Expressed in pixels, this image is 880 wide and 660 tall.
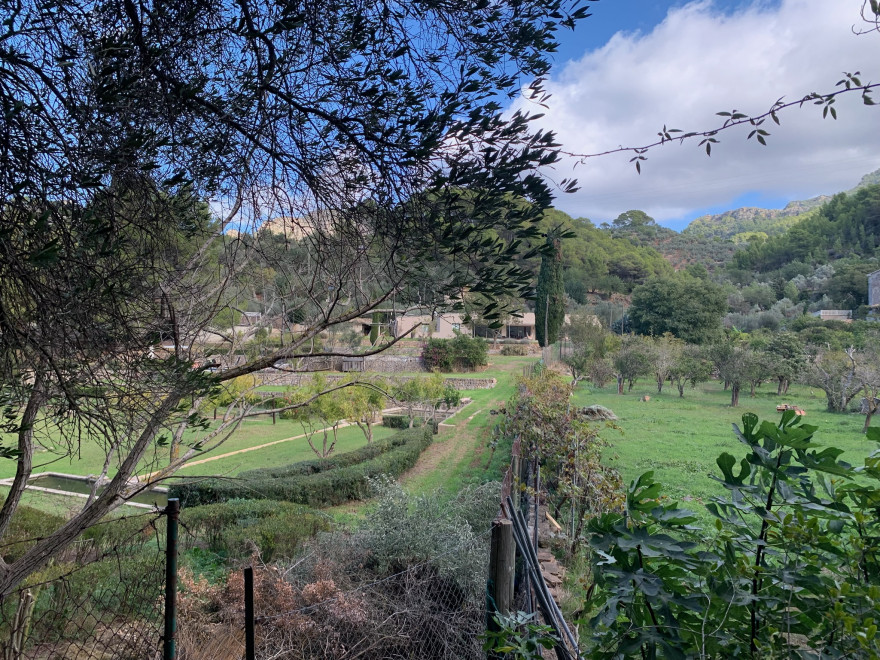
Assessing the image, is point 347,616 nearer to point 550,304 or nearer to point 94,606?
point 94,606

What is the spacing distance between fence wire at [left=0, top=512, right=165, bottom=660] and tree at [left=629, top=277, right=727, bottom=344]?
41289mm

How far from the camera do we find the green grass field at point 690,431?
1109 cm

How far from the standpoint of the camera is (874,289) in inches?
1684

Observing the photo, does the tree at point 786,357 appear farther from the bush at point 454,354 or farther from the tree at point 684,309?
the bush at point 454,354

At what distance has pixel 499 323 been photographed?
2.34 meters

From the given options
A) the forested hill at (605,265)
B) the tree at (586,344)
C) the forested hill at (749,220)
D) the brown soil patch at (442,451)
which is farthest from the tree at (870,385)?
the forested hill at (749,220)

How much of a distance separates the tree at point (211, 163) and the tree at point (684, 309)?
138 feet

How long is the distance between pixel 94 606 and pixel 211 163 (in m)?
4.22

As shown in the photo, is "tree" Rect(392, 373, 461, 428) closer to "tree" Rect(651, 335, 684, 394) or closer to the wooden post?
"tree" Rect(651, 335, 684, 394)

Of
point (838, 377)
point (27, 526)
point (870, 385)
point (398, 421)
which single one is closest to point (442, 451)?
point (398, 421)

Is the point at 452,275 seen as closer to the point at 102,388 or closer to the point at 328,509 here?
the point at 102,388

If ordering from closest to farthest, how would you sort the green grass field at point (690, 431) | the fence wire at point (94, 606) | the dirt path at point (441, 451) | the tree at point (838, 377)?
the fence wire at point (94, 606), the green grass field at point (690, 431), the dirt path at point (441, 451), the tree at point (838, 377)

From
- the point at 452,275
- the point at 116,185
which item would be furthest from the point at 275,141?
the point at 452,275

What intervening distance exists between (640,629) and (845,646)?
1.18 feet
